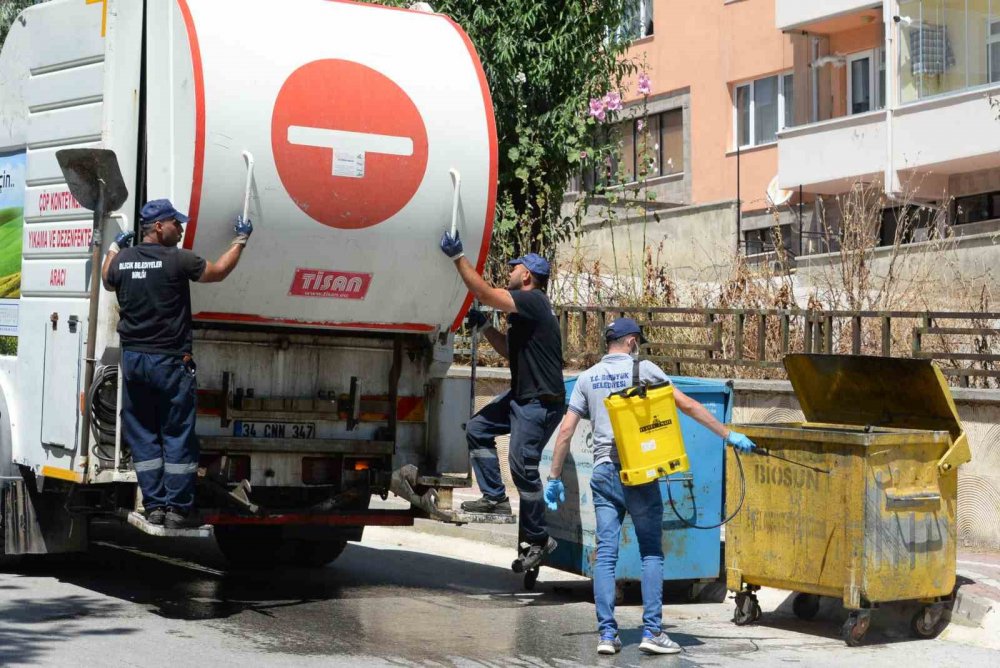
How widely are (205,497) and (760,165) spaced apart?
68.6 ft

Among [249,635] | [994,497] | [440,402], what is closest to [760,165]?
[994,497]

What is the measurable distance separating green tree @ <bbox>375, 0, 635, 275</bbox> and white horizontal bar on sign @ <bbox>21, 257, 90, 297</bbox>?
24.2 feet

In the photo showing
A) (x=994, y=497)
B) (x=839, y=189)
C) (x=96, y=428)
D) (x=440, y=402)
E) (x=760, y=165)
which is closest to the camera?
(x=96, y=428)

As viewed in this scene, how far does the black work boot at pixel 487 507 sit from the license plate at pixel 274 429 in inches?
40.9

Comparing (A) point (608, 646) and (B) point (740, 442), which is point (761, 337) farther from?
(A) point (608, 646)

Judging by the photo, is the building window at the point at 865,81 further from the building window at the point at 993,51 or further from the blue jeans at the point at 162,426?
the blue jeans at the point at 162,426

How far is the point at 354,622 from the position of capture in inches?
309

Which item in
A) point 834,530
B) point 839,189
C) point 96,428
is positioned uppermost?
point 839,189

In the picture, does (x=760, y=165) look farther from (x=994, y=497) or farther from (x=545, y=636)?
(x=545, y=636)

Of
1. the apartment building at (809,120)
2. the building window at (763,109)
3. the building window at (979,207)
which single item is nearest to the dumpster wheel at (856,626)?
the apartment building at (809,120)

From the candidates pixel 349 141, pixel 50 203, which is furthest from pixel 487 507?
pixel 50 203

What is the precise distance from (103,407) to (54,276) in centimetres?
98

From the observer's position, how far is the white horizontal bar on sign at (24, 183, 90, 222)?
8173 mm

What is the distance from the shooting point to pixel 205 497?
8.02m
